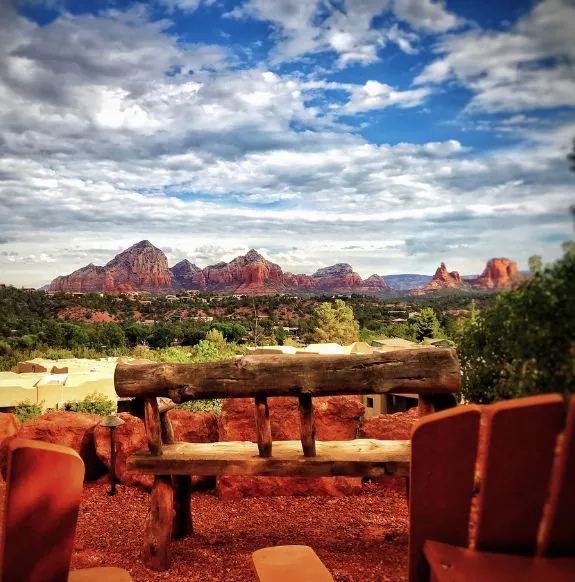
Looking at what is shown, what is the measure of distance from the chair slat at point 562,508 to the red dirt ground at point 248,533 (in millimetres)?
1955

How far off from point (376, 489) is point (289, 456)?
97.0 inches

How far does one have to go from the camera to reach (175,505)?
14.9ft

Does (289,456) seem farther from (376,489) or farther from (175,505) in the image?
(376,489)

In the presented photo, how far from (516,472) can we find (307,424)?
249 centimetres

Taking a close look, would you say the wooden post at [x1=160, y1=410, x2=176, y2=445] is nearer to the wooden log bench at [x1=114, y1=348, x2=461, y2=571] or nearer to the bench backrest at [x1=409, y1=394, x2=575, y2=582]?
the wooden log bench at [x1=114, y1=348, x2=461, y2=571]

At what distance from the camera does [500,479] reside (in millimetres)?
1369

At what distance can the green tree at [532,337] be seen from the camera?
1.22 metres

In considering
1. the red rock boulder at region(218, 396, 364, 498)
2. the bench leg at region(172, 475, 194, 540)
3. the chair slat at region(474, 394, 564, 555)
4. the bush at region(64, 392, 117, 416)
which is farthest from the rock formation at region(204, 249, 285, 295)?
the chair slat at region(474, 394, 564, 555)

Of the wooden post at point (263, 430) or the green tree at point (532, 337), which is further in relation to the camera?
the wooden post at point (263, 430)

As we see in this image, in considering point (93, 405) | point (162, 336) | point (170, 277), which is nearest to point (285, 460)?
point (93, 405)

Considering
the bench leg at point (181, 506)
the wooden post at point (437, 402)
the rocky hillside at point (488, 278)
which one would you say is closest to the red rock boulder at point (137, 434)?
the bench leg at point (181, 506)

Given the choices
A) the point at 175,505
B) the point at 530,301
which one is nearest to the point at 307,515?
the point at 175,505

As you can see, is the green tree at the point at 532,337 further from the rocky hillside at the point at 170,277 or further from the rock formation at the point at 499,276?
the rocky hillside at the point at 170,277

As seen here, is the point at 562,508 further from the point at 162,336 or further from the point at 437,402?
the point at 162,336
